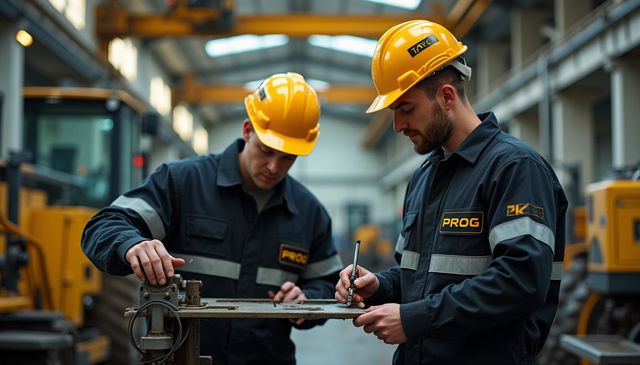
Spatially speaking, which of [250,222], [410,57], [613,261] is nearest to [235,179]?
[250,222]

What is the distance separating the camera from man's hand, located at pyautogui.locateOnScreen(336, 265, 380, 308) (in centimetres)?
251

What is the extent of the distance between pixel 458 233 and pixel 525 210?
0.26 m

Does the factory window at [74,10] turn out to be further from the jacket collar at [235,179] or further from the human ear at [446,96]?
the human ear at [446,96]

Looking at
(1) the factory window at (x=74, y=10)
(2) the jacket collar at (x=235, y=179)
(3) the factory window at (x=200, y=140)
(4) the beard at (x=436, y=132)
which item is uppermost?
(1) the factory window at (x=74, y=10)

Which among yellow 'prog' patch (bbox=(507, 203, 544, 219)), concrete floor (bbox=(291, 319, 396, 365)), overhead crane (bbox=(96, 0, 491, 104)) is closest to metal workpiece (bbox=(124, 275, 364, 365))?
yellow 'prog' patch (bbox=(507, 203, 544, 219))

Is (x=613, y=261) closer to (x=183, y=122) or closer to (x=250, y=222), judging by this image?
(x=250, y=222)

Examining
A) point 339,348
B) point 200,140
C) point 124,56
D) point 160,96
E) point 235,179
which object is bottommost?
point 339,348

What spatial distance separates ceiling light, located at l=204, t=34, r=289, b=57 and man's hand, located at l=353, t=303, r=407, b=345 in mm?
23973

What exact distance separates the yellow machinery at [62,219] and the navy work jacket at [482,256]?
137 inches

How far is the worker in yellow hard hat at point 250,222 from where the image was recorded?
2.96 metres

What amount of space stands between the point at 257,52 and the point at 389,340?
87.4 ft

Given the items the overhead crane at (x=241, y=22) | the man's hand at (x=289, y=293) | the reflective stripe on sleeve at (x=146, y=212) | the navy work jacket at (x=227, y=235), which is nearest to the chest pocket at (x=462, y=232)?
the man's hand at (x=289, y=293)

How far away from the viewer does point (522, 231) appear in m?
2.13

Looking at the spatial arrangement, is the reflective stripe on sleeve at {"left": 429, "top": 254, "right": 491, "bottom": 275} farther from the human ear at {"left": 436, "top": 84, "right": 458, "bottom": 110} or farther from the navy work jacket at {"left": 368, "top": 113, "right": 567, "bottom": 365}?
the human ear at {"left": 436, "top": 84, "right": 458, "bottom": 110}
